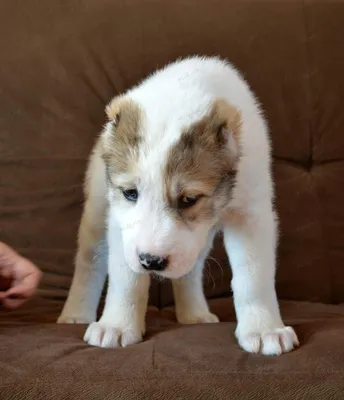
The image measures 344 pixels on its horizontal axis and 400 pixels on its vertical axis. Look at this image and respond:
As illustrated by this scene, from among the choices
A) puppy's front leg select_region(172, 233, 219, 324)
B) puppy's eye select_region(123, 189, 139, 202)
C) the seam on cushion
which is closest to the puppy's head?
puppy's eye select_region(123, 189, 139, 202)

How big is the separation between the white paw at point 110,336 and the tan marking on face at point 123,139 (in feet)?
1.20

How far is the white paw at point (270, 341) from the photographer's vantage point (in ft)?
4.63

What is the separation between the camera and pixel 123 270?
1.60 meters

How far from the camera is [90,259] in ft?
6.30

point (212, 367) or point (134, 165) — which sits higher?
point (134, 165)

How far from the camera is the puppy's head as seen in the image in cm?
137

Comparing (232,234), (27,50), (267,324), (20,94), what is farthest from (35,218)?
(267,324)

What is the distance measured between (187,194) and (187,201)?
2 cm

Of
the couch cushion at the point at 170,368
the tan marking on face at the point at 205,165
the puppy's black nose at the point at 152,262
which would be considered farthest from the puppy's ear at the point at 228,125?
the couch cushion at the point at 170,368

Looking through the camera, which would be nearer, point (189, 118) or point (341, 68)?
point (189, 118)

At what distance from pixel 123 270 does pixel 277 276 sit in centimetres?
71

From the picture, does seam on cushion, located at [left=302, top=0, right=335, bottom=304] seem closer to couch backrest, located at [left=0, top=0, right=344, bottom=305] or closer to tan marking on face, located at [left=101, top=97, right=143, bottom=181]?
couch backrest, located at [left=0, top=0, right=344, bottom=305]

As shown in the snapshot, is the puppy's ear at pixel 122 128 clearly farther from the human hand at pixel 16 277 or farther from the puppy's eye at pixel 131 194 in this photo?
the human hand at pixel 16 277

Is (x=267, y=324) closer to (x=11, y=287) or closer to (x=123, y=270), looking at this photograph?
(x=123, y=270)
